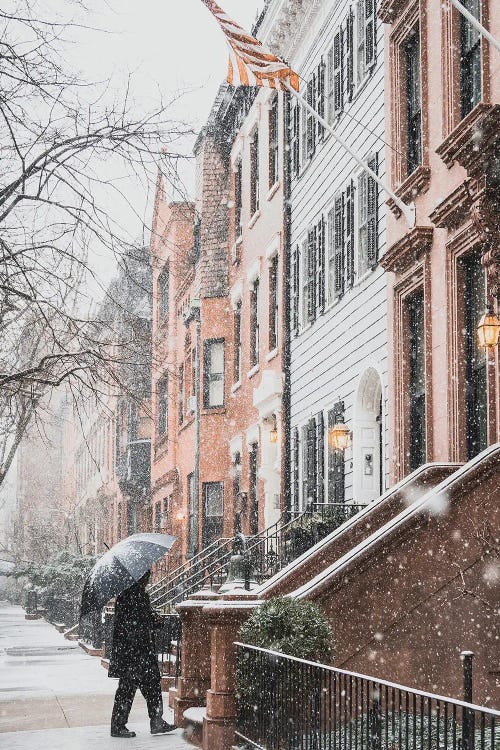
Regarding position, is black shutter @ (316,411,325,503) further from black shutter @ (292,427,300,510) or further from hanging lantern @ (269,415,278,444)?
hanging lantern @ (269,415,278,444)

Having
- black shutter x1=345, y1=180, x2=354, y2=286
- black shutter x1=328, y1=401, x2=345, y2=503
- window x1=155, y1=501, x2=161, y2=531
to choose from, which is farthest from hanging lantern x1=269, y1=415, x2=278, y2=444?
window x1=155, y1=501, x2=161, y2=531

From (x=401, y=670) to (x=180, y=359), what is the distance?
77.5 feet

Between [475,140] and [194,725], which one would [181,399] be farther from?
[194,725]

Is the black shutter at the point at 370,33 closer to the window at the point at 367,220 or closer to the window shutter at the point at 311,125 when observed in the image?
the window at the point at 367,220

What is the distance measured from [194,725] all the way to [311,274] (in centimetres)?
1125

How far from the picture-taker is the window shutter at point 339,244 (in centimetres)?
1933

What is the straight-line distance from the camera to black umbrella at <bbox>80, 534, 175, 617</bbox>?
11625 mm

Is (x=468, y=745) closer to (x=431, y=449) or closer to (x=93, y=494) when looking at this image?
(x=431, y=449)

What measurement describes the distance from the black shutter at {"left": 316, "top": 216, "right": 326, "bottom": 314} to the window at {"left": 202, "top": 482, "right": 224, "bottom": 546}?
362 inches

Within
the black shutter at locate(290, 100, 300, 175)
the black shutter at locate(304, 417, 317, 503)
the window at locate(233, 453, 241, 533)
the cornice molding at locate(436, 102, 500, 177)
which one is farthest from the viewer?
the window at locate(233, 453, 241, 533)

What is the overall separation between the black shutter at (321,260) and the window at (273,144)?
4.43m

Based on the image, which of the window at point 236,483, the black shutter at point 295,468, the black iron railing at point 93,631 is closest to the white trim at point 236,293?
the window at point 236,483

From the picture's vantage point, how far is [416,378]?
1572 cm

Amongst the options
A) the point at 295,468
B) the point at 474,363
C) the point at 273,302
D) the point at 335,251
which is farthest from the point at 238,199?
the point at 474,363
